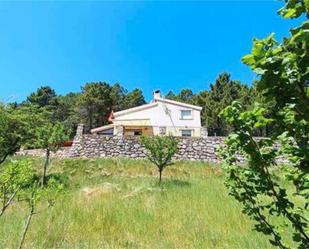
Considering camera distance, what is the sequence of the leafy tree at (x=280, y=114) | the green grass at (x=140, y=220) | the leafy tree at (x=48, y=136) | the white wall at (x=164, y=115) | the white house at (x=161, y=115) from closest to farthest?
the leafy tree at (x=280, y=114), the green grass at (x=140, y=220), the leafy tree at (x=48, y=136), the white house at (x=161, y=115), the white wall at (x=164, y=115)

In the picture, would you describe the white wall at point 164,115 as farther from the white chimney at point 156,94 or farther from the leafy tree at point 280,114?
the leafy tree at point 280,114

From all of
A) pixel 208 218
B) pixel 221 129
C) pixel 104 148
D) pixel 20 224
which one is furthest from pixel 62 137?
pixel 221 129

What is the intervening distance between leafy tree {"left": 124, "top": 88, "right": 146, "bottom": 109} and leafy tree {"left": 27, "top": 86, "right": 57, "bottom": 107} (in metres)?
9.67

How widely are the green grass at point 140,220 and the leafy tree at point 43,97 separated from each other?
35.5 meters

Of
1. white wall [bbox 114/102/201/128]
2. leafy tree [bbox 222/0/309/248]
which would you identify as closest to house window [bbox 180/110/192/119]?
white wall [bbox 114/102/201/128]

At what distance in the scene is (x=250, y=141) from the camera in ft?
4.96

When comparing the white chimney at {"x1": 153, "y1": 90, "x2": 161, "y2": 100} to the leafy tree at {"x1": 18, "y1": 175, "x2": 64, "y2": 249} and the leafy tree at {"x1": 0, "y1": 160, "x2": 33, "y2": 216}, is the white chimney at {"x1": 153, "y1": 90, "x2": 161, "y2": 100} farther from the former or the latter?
the leafy tree at {"x1": 0, "y1": 160, "x2": 33, "y2": 216}

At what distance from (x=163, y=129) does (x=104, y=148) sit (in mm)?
7220

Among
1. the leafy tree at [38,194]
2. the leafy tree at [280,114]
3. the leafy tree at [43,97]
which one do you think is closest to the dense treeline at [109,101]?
the leafy tree at [43,97]

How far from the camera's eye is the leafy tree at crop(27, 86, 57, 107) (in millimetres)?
44875

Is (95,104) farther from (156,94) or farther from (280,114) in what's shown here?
(280,114)

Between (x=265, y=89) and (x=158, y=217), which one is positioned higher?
(x=265, y=89)

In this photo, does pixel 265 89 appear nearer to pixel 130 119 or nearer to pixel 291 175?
pixel 291 175

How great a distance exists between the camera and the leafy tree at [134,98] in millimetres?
45722
